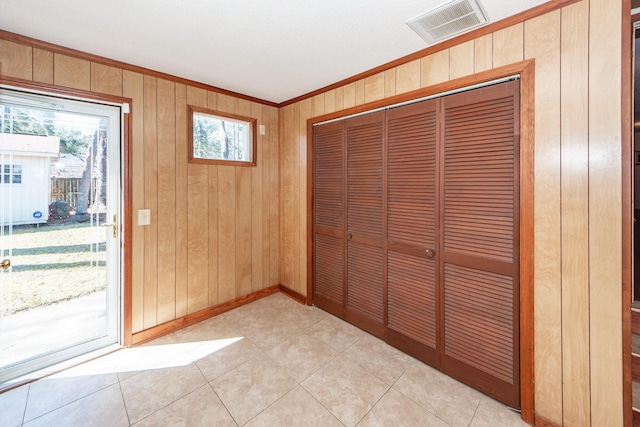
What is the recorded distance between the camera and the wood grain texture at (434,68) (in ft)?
6.45

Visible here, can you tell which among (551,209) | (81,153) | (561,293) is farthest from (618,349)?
(81,153)

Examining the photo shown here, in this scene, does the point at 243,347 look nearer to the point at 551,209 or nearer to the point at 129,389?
the point at 129,389

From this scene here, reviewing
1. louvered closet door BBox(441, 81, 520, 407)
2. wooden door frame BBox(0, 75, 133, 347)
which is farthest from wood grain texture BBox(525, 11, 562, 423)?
wooden door frame BBox(0, 75, 133, 347)

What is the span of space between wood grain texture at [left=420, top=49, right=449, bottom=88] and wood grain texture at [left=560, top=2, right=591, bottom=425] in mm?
644

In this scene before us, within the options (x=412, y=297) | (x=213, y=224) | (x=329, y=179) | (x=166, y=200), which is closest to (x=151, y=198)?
(x=166, y=200)

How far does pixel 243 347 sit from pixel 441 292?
70.1 inches

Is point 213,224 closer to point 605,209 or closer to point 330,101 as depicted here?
point 330,101

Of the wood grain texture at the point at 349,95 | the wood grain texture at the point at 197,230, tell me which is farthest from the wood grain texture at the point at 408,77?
the wood grain texture at the point at 197,230

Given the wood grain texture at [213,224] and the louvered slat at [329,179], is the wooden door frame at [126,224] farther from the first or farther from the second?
the louvered slat at [329,179]

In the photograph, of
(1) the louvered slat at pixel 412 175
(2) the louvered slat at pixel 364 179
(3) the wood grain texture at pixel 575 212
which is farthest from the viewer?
(2) the louvered slat at pixel 364 179

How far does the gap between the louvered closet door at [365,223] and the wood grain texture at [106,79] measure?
2070mm

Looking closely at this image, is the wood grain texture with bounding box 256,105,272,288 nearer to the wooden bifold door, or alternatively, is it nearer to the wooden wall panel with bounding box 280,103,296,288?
the wooden wall panel with bounding box 280,103,296,288

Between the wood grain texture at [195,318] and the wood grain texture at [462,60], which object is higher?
the wood grain texture at [462,60]

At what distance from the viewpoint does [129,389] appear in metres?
1.88
